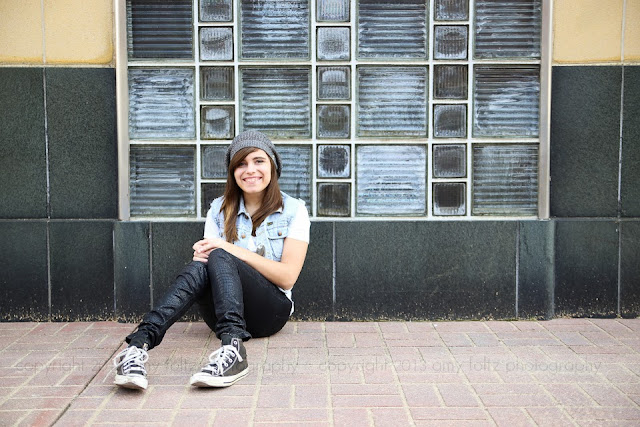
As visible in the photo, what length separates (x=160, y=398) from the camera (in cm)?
304

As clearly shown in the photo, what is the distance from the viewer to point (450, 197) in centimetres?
453

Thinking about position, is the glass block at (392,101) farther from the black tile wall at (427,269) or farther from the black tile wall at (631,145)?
the black tile wall at (631,145)

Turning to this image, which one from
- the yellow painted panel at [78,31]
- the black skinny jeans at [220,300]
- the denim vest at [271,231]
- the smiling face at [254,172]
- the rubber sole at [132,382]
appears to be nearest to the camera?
the rubber sole at [132,382]

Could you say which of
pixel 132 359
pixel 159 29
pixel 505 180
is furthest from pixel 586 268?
pixel 159 29

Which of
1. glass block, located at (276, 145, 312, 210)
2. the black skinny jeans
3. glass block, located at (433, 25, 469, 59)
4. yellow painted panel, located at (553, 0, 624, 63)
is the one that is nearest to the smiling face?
the black skinny jeans

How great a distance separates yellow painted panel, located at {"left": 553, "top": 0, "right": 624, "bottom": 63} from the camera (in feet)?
14.3

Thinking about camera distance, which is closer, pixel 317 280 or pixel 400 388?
pixel 400 388

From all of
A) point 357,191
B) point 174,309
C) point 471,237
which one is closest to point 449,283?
point 471,237

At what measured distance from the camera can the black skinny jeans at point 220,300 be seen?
3346mm

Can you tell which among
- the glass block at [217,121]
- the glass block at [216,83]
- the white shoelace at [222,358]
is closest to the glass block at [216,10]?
the glass block at [216,83]

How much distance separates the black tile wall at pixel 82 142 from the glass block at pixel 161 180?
141 mm

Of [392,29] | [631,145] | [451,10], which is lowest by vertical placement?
[631,145]

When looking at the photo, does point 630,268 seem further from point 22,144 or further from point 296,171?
point 22,144

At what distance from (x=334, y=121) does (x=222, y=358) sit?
77.2 inches
